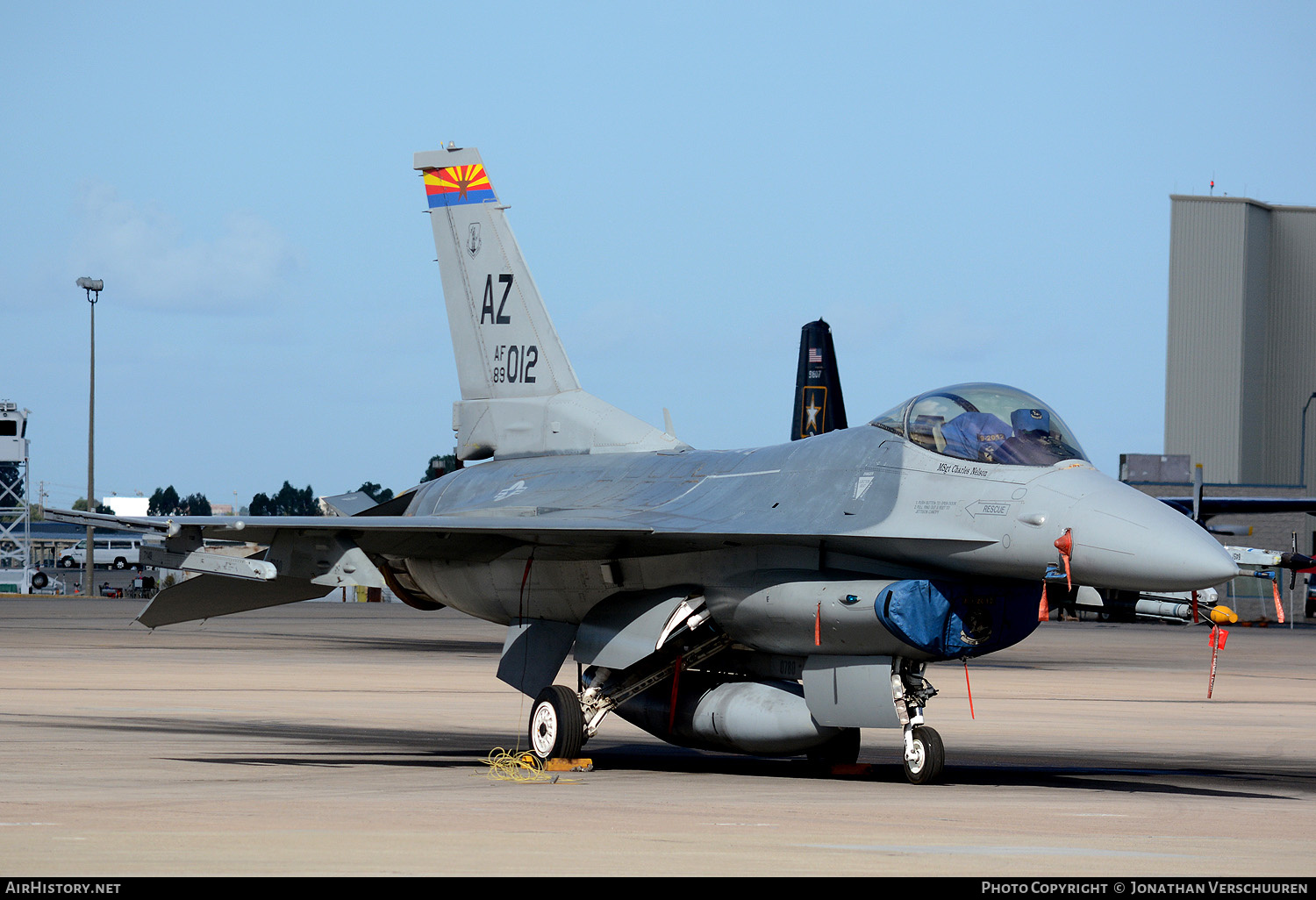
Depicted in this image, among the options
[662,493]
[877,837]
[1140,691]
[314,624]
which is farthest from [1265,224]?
[877,837]

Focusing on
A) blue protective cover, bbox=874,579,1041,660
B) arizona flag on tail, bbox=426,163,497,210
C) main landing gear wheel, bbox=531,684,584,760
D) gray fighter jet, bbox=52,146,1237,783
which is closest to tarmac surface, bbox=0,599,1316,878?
main landing gear wheel, bbox=531,684,584,760

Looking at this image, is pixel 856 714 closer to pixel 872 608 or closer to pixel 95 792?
pixel 872 608

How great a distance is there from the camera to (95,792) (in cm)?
977

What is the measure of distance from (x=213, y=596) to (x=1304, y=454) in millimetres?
67657

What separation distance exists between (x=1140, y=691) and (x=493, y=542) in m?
13.9

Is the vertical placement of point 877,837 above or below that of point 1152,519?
below

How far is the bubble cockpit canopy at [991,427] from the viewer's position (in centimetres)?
1095

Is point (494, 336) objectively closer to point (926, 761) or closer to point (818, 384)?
point (926, 761)

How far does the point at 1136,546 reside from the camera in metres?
9.96

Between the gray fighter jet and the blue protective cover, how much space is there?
15 millimetres

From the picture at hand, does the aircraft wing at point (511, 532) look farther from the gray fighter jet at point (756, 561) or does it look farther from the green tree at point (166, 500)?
the green tree at point (166, 500)

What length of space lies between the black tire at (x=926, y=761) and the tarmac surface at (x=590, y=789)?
11cm

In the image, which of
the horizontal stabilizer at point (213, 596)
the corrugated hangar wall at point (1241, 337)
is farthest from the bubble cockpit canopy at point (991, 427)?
the corrugated hangar wall at point (1241, 337)

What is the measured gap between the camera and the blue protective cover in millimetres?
10820
